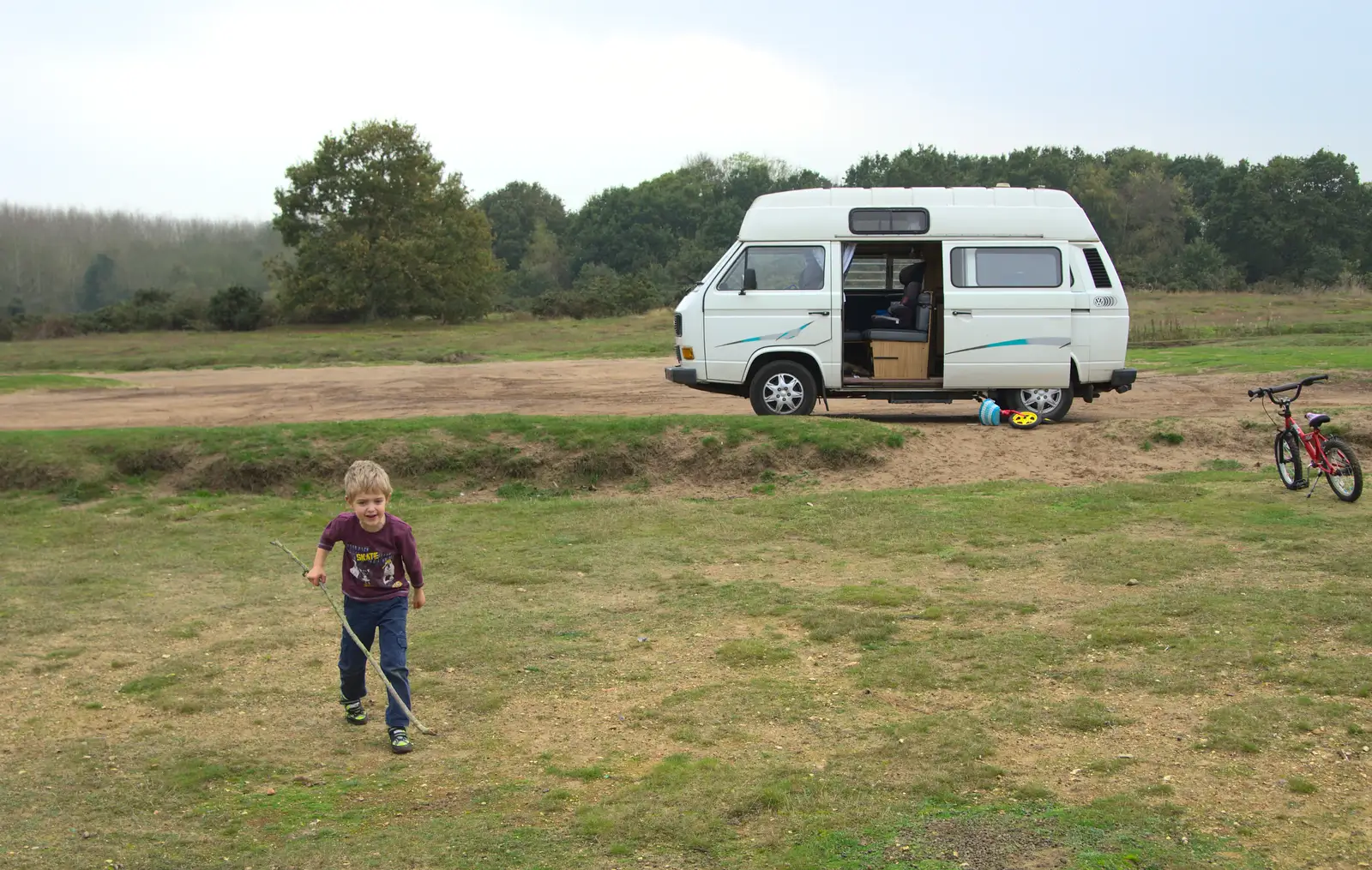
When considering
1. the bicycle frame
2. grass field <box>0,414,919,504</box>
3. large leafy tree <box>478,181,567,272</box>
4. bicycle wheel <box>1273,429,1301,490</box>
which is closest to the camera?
the bicycle frame

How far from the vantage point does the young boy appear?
6.18 metres

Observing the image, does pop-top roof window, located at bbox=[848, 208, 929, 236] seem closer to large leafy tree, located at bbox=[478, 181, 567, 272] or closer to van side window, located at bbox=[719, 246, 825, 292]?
van side window, located at bbox=[719, 246, 825, 292]

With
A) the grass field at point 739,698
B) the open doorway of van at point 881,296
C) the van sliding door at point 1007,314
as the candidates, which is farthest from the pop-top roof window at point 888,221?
the grass field at point 739,698

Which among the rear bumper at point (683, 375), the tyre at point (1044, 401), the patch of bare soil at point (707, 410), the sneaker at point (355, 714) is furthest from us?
the tyre at point (1044, 401)

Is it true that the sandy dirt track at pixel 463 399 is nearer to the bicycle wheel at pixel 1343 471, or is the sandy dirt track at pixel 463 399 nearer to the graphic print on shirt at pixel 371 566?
the bicycle wheel at pixel 1343 471

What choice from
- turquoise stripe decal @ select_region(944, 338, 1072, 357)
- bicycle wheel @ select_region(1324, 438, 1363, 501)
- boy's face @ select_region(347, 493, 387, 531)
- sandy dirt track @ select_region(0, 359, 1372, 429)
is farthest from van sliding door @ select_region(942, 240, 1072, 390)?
boy's face @ select_region(347, 493, 387, 531)

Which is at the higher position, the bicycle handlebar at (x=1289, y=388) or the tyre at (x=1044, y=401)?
the bicycle handlebar at (x=1289, y=388)

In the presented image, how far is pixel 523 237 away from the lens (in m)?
96.4

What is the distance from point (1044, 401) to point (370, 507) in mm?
11925

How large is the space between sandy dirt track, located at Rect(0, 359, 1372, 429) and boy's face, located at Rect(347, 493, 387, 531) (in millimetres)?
11486

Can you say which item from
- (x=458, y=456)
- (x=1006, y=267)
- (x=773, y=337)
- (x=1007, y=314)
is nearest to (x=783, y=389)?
(x=773, y=337)

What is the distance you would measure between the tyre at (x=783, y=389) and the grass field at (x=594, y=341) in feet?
29.8

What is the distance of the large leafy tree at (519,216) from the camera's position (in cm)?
9519

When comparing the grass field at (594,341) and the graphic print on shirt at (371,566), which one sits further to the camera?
the grass field at (594,341)
